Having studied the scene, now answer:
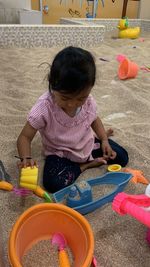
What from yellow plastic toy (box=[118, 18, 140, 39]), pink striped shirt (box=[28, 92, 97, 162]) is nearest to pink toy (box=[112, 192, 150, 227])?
pink striped shirt (box=[28, 92, 97, 162])

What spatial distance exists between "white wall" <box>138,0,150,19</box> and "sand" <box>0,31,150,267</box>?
87.5 inches

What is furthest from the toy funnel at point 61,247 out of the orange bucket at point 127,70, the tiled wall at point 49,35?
the tiled wall at point 49,35

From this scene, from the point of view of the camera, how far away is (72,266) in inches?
28.4

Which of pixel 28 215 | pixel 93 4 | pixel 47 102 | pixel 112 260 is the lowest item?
pixel 112 260

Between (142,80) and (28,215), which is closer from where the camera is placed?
(28,215)

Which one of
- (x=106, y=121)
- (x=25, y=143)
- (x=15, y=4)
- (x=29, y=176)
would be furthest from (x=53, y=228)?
(x=15, y=4)

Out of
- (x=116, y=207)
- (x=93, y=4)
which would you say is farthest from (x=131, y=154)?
(x=93, y=4)

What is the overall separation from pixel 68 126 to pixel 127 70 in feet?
4.20

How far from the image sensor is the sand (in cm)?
79

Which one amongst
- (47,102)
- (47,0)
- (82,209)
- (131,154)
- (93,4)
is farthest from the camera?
(93,4)

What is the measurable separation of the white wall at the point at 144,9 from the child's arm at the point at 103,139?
4.51m

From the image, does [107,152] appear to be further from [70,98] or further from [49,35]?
[49,35]

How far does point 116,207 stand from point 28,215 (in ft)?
0.71

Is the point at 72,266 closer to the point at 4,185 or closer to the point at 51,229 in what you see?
the point at 51,229
